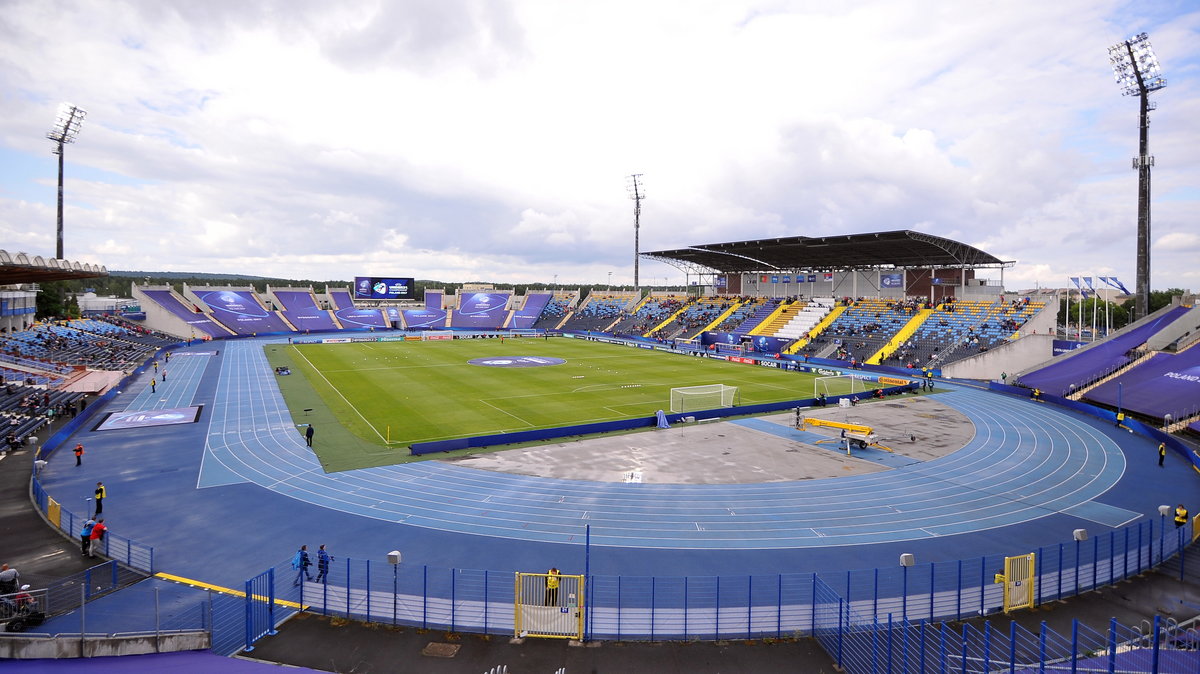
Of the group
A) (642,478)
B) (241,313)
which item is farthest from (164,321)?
(642,478)

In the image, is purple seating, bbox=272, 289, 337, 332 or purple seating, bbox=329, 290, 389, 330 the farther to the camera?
purple seating, bbox=329, 290, 389, 330

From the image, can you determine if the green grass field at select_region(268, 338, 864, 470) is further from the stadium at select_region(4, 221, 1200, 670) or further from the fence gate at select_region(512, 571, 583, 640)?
the fence gate at select_region(512, 571, 583, 640)

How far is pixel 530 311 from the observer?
121562 millimetres

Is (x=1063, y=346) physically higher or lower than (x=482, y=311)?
lower

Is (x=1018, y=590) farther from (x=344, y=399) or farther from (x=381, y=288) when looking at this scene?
(x=381, y=288)

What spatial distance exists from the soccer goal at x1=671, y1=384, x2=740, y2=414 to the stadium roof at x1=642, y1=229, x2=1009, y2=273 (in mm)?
28661

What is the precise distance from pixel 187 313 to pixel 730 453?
303ft

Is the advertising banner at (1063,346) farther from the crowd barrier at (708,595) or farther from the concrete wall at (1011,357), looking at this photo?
the crowd barrier at (708,595)

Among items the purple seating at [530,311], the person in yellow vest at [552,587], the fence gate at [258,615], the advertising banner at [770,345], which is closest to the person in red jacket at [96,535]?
the fence gate at [258,615]

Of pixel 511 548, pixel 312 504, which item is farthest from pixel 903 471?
pixel 312 504

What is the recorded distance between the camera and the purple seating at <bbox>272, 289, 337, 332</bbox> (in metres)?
104

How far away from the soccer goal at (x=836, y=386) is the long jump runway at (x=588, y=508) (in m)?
14.5

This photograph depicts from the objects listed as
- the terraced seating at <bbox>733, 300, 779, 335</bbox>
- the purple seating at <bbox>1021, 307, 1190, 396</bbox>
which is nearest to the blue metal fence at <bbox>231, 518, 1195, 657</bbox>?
the purple seating at <bbox>1021, 307, 1190, 396</bbox>

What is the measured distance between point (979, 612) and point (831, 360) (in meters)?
54.8
